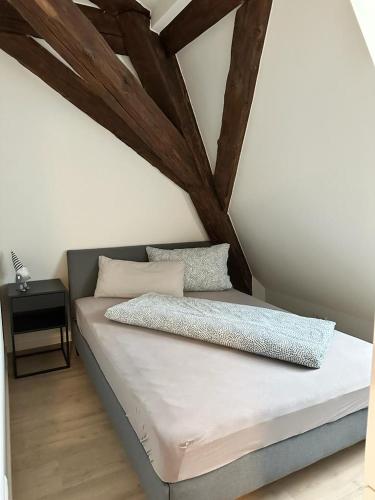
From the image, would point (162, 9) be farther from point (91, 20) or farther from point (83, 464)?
point (83, 464)

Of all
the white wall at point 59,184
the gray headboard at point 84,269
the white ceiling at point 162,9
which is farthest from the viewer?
the gray headboard at point 84,269

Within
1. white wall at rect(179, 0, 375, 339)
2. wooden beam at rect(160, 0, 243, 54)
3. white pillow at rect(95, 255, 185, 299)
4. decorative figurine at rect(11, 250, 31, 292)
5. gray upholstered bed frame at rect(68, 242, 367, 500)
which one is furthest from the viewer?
white pillow at rect(95, 255, 185, 299)

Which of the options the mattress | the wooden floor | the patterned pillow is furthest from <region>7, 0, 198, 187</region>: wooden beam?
the wooden floor

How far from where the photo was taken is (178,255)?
3.27 m

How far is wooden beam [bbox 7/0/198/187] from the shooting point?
76.6 inches

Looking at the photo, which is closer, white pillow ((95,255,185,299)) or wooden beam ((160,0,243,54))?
wooden beam ((160,0,243,54))

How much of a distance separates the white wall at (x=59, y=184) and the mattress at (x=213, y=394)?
1.18 metres

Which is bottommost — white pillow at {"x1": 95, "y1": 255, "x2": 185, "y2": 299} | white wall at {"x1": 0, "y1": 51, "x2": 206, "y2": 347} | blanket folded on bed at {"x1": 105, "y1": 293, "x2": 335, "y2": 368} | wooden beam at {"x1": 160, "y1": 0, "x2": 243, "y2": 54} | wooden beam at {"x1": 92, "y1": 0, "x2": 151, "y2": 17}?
blanket folded on bed at {"x1": 105, "y1": 293, "x2": 335, "y2": 368}

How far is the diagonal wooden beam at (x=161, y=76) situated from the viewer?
2.70 m

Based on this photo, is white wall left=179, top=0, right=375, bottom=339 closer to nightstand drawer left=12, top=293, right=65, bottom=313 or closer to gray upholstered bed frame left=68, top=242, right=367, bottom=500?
gray upholstered bed frame left=68, top=242, right=367, bottom=500

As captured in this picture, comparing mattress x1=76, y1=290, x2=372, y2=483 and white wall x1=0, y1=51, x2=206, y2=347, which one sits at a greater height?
white wall x1=0, y1=51, x2=206, y2=347

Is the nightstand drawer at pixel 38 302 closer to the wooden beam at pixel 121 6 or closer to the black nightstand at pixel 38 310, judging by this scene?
the black nightstand at pixel 38 310

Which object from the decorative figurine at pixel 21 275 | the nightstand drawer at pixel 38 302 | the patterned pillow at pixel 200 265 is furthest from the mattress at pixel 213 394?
the patterned pillow at pixel 200 265

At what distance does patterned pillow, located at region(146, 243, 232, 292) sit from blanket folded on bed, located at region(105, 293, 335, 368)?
47cm
